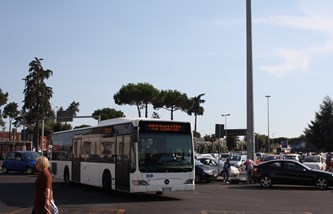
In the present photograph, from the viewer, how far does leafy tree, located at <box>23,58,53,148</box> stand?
5975 centimetres

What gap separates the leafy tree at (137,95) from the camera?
241 feet

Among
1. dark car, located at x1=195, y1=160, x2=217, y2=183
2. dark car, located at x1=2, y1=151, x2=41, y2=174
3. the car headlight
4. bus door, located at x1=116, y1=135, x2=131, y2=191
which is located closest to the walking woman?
bus door, located at x1=116, y1=135, x2=131, y2=191

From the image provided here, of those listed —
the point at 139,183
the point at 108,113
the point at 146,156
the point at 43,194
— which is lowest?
the point at 139,183

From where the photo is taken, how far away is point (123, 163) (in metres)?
17.7

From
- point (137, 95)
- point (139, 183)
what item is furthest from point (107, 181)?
point (137, 95)

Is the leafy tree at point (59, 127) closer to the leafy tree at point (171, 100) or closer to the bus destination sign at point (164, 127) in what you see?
the leafy tree at point (171, 100)

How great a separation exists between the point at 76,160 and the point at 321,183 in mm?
11967

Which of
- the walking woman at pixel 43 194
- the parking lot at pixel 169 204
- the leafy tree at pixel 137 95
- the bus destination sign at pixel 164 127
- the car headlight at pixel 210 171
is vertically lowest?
the parking lot at pixel 169 204

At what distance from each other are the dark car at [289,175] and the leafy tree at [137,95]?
48194 mm

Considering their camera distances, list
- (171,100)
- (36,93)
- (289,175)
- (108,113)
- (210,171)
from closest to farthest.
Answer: (289,175) → (210,171) → (36,93) → (171,100) → (108,113)

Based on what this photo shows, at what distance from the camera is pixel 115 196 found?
18.9 metres

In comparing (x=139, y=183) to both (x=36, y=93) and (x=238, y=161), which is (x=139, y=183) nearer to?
(x=238, y=161)

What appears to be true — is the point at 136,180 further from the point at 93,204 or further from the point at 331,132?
the point at 331,132

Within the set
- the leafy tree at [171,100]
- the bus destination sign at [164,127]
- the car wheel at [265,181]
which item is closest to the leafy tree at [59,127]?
the leafy tree at [171,100]
